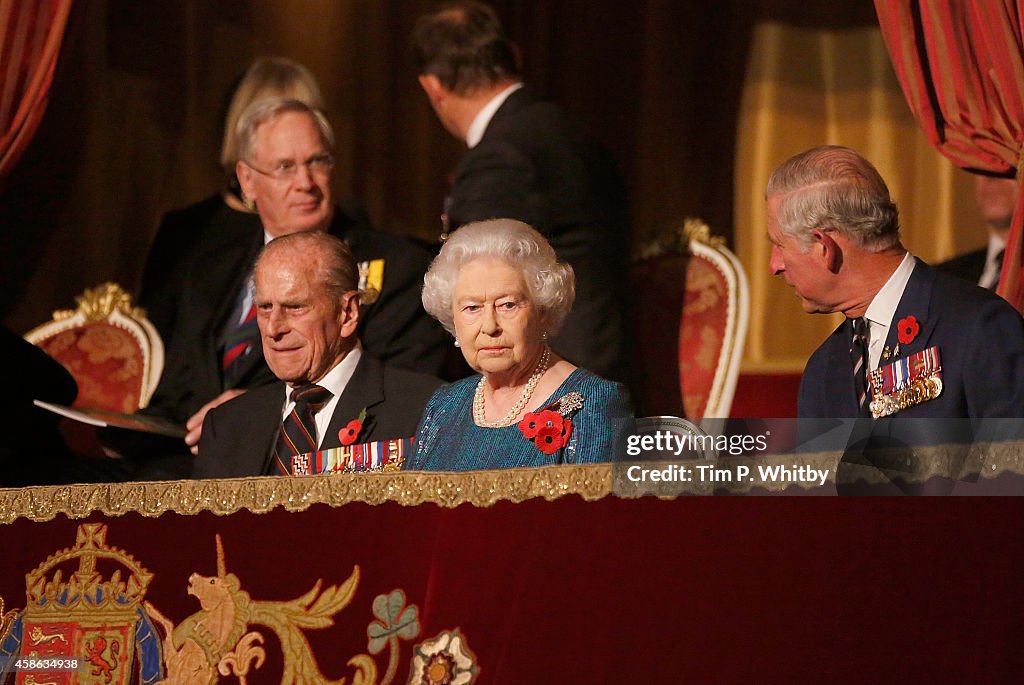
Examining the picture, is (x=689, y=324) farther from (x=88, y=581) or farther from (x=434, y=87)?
(x=88, y=581)

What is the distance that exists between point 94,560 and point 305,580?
1.49ft

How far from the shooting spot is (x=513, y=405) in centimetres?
281

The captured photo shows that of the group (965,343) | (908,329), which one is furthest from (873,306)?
(965,343)

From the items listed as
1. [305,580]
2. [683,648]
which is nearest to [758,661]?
[683,648]

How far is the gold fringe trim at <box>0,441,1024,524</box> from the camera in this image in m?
2.27

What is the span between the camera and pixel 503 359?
2.80 metres

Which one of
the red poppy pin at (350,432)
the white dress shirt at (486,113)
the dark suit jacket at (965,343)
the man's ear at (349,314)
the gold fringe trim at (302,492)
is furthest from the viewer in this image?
the white dress shirt at (486,113)

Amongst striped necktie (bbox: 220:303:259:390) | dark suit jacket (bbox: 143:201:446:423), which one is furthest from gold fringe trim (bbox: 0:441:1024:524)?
striped necktie (bbox: 220:303:259:390)

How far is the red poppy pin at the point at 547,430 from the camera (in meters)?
2.68

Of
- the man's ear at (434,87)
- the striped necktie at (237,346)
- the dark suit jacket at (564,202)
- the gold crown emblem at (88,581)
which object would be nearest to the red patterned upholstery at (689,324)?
the dark suit jacket at (564,202)

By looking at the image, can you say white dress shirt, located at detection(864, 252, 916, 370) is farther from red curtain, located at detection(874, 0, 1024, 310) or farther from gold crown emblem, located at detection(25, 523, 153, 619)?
gold crown emblem, located at detection(25, 523, 153, 619)

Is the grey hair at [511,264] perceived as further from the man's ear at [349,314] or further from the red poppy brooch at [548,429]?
the man's ear at [349,314]

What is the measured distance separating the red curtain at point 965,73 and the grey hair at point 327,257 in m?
1.37

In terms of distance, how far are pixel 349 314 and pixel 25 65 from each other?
5.17 ft
